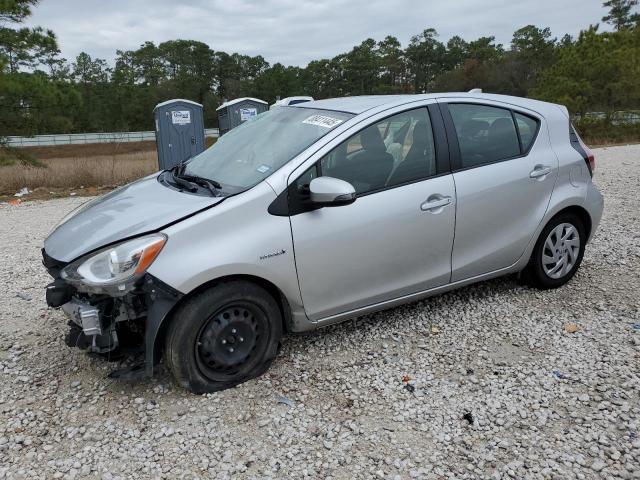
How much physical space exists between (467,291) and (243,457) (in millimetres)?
2679

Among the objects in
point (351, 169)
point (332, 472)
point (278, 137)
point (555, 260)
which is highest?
point (278, 137)

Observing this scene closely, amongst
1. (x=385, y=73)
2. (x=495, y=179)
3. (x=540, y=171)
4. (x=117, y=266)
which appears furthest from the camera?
(x=385, y=73)

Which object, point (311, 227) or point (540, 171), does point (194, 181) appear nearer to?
point (311, 227)

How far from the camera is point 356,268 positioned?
3.44m

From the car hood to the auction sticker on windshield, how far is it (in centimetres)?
94

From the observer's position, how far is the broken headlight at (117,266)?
2867 millimetres

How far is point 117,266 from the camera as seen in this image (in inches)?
113

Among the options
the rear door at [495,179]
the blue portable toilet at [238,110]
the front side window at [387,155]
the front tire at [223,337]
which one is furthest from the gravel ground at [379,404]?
the blue portable toilet at [238,110]

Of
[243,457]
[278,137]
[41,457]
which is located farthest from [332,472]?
[278,137]

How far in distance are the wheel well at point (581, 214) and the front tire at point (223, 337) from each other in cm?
263

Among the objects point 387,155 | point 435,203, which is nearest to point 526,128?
point 435,203

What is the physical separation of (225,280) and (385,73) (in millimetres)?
77084

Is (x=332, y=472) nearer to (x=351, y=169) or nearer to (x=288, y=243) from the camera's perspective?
(x=288, y=243)

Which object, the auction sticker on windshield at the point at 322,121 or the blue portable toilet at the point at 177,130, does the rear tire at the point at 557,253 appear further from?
the blue portable toilet at the point at 177,130
